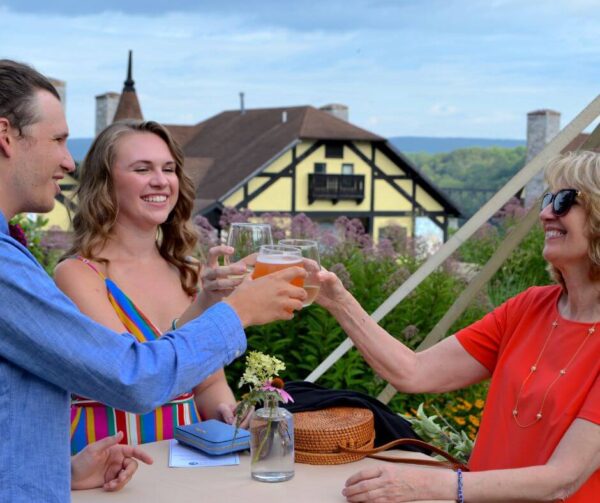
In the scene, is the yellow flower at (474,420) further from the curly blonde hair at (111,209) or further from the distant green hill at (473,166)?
the distant green hill at (473,166)

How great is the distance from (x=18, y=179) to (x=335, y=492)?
1.15m

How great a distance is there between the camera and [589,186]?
2.56 meters

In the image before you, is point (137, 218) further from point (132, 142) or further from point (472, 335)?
point (472, 335)

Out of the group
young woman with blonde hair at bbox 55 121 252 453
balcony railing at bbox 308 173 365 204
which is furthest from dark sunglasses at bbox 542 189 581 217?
balcony railing at bbox 308 173 365 204

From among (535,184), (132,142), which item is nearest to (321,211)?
(535,184)

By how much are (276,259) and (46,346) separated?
68 cm

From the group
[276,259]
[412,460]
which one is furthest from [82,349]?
[412,460]

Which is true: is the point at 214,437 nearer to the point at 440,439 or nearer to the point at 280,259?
the point at 280,259

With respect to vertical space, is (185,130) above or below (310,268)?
above

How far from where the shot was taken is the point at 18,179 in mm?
1686

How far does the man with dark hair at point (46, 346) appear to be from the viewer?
1.55 m

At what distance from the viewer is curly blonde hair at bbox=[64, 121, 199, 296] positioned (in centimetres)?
311

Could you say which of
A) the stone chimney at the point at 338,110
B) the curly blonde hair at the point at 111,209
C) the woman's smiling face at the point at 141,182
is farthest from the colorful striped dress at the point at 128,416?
the stone chimney at the point at 338,110

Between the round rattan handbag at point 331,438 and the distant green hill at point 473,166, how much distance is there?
45.2 meters
